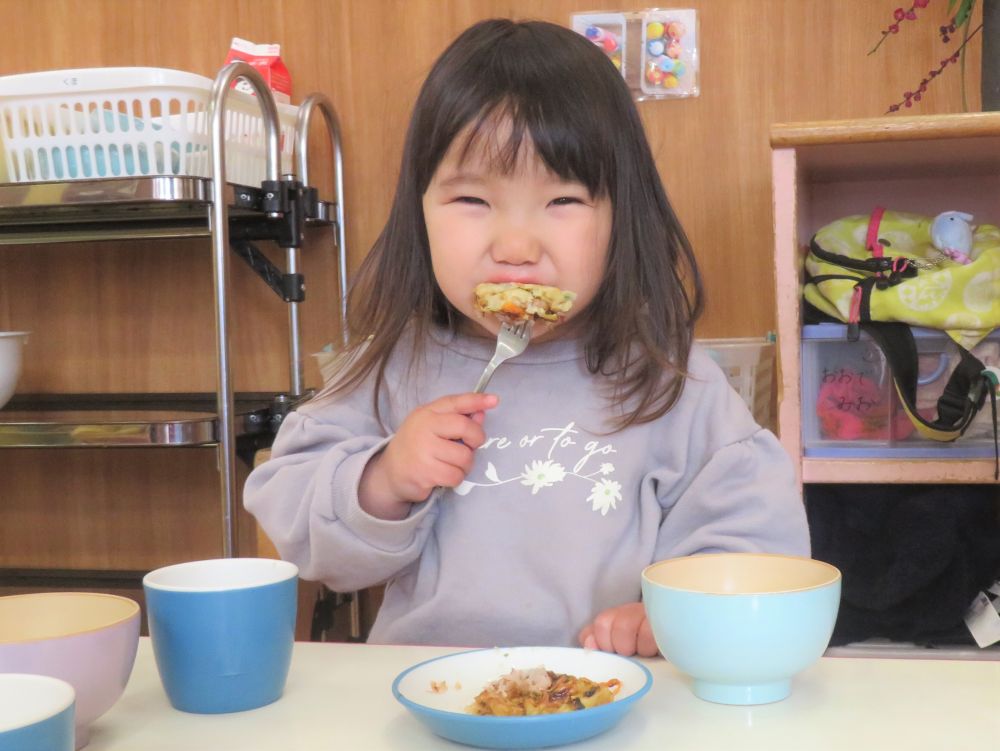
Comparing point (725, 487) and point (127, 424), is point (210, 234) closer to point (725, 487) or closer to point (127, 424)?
point (127, 424)

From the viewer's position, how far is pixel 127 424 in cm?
163

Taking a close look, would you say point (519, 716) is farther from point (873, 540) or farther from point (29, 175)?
point (29, 175)

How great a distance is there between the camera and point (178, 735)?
1.76 ft

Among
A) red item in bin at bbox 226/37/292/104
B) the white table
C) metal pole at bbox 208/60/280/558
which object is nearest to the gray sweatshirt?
the white table

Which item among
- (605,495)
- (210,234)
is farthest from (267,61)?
(605,495)

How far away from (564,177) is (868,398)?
0.63 meters

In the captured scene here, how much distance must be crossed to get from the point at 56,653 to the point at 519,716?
0.73ft

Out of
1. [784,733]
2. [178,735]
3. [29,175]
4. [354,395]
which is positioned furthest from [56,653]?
[29,175]

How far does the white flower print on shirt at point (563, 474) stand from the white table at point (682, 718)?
358 millimetres

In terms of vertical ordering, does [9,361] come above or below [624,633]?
Answer: above

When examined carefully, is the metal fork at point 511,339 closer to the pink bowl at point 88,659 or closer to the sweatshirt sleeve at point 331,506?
the sweatshirt sleeve at point 331,506

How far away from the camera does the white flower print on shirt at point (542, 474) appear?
0.99 m

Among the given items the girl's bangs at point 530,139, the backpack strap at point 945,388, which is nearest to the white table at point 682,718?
the girl's bangs at point 530,139

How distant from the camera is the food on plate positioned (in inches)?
20.8
